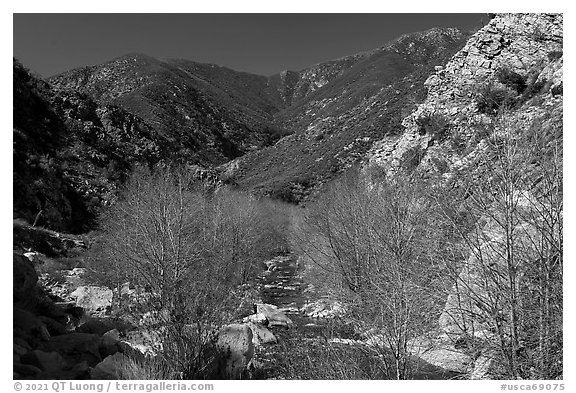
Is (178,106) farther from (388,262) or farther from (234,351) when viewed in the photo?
(234,351)

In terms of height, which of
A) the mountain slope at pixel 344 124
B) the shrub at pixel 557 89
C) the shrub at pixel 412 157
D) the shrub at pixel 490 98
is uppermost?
the mountain slope at pixel 344 124

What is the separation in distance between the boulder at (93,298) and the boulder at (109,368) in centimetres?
989

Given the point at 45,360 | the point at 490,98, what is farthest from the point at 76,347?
the point at 490,98

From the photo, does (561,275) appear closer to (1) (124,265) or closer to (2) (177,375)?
(2) (177,375)

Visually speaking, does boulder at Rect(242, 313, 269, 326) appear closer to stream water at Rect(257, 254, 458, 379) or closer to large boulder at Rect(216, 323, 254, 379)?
stream water at Rect(257, 254, 458, 379)

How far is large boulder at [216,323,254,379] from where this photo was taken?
34.4 feet

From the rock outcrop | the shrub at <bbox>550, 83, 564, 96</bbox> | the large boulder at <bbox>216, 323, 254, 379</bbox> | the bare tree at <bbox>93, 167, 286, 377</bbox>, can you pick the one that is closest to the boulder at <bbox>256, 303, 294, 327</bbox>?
the bare tree at <bbox>93, 167, 286, 377</bbox>

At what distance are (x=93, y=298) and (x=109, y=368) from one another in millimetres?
11155

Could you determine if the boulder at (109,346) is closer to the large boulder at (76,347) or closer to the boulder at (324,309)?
the large boulder at (76,347)

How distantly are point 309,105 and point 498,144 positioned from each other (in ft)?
378

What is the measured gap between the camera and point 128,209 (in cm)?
2472

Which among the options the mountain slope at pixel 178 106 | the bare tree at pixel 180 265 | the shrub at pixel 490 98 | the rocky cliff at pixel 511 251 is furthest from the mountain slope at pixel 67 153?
the shrub at pixel 490 98

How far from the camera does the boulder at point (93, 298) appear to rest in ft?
59.2

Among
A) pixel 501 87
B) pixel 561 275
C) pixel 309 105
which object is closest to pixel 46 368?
pixel 561 275
